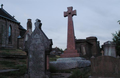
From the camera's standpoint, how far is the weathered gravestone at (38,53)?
187 inches

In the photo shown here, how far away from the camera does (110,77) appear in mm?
4703

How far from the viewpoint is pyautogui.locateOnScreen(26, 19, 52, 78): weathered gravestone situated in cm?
476

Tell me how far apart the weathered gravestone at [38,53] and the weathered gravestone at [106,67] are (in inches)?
75.1

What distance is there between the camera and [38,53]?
4.89m

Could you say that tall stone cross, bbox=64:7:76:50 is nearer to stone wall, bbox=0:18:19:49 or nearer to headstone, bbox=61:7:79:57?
headstone, bbox=61:7:79:57

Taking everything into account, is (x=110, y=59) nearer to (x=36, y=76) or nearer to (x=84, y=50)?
(x=36, y=76)

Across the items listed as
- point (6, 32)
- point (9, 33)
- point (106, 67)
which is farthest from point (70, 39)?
point (9, 33)

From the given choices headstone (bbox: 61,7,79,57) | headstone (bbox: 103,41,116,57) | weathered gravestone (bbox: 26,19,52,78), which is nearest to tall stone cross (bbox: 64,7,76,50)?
headstone (bbox: 61,7,79,57)

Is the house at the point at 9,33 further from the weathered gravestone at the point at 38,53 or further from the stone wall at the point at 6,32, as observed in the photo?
the weathered gravestone at the point at 38,53

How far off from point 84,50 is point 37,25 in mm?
11203

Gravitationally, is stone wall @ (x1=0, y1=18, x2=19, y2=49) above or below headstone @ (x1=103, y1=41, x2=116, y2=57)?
above

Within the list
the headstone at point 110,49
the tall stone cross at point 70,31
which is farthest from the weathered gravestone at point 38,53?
the headstone at point 110,49

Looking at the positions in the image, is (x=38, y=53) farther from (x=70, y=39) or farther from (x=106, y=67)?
(x=70, y=39)

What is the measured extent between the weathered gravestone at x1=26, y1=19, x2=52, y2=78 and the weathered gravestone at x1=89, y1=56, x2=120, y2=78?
191cm
